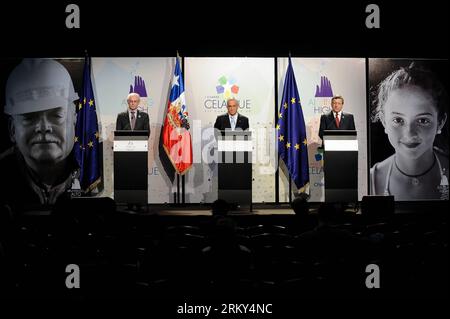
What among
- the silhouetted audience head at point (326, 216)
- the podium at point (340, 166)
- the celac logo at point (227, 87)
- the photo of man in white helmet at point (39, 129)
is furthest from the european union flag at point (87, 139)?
the silhouetted audience head at point (326, 216)

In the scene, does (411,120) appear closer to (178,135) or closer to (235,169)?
(235,169)

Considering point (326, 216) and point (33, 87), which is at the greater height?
point (33, 87)

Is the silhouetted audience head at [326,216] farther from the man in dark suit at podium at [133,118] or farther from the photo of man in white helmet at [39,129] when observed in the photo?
the photo of man in white helmet at [39,129]

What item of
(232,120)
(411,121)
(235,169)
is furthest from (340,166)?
(411,121)

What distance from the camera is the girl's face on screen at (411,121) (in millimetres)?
10195

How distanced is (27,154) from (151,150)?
2.22m

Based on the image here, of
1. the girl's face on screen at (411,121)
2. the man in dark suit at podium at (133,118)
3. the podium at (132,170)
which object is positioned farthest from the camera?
the girl's face on screen at (411,121)

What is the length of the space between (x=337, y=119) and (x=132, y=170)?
3.48 m

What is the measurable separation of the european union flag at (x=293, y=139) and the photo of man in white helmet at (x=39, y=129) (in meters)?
3.67

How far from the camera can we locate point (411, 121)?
1020cm
